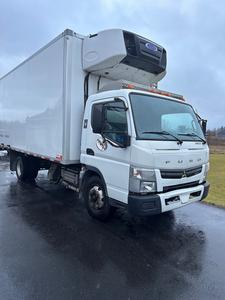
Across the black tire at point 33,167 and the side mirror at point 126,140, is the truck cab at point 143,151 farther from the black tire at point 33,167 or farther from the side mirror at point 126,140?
the black tire at point 33,167

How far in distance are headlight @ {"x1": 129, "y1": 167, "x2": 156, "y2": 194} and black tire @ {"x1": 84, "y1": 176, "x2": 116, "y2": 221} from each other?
102 centimetres

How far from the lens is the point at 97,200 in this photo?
4379 mm

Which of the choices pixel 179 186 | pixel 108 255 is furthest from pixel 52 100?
pixel 108 255

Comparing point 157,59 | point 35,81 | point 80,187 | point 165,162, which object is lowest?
point 80,187

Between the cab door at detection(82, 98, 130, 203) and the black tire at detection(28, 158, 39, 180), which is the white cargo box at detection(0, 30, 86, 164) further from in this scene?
the black tire at detection(28, 158, 39, 180)

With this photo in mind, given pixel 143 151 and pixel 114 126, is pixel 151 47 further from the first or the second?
pixel 143 151

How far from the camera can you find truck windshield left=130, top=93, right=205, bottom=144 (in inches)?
142

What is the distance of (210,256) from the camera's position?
11.3 ft

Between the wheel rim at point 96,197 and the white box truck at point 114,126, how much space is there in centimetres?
2

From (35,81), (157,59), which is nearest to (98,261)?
(157,59)

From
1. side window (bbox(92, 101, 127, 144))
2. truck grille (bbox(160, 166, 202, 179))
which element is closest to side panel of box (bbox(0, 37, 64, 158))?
side window (bbox(92, 101, 127, 144))

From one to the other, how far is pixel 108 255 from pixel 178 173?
1.77 meters

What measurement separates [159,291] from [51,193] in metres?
4.70

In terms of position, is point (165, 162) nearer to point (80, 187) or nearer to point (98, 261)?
point (98, 261)
